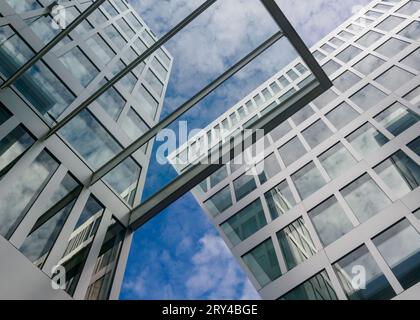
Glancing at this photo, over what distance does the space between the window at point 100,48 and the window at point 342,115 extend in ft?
51.0

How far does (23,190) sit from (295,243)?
14.9 meters

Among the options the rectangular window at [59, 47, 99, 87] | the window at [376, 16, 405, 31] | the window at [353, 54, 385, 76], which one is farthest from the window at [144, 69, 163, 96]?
the window at [376, 16, 405, 31]

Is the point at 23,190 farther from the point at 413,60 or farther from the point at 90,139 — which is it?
the point at 413,60

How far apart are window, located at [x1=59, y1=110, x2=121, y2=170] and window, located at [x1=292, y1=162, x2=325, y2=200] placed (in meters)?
13.3

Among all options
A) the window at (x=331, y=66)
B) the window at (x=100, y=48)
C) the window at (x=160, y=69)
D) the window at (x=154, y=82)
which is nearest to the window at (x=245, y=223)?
the window at (x=154, y=82)

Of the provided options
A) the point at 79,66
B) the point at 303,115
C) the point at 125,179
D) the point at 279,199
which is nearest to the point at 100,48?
the point at 79,66

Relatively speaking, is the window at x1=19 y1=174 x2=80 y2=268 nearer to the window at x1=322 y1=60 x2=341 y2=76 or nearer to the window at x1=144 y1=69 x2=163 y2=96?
the window at x1=144 y1=69 x2=163 y2=96

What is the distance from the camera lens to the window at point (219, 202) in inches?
1032

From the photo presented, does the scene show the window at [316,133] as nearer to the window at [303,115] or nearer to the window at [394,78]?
the window at [303,115]

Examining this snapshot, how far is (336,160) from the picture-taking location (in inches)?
896

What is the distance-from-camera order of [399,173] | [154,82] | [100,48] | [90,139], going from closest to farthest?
[90,139] → [100,48] → [399,173] → [154,82]

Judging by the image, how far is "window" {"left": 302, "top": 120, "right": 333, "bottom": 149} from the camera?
25.2m

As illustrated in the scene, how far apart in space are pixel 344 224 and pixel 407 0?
22682mm

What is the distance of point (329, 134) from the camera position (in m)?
25.1
